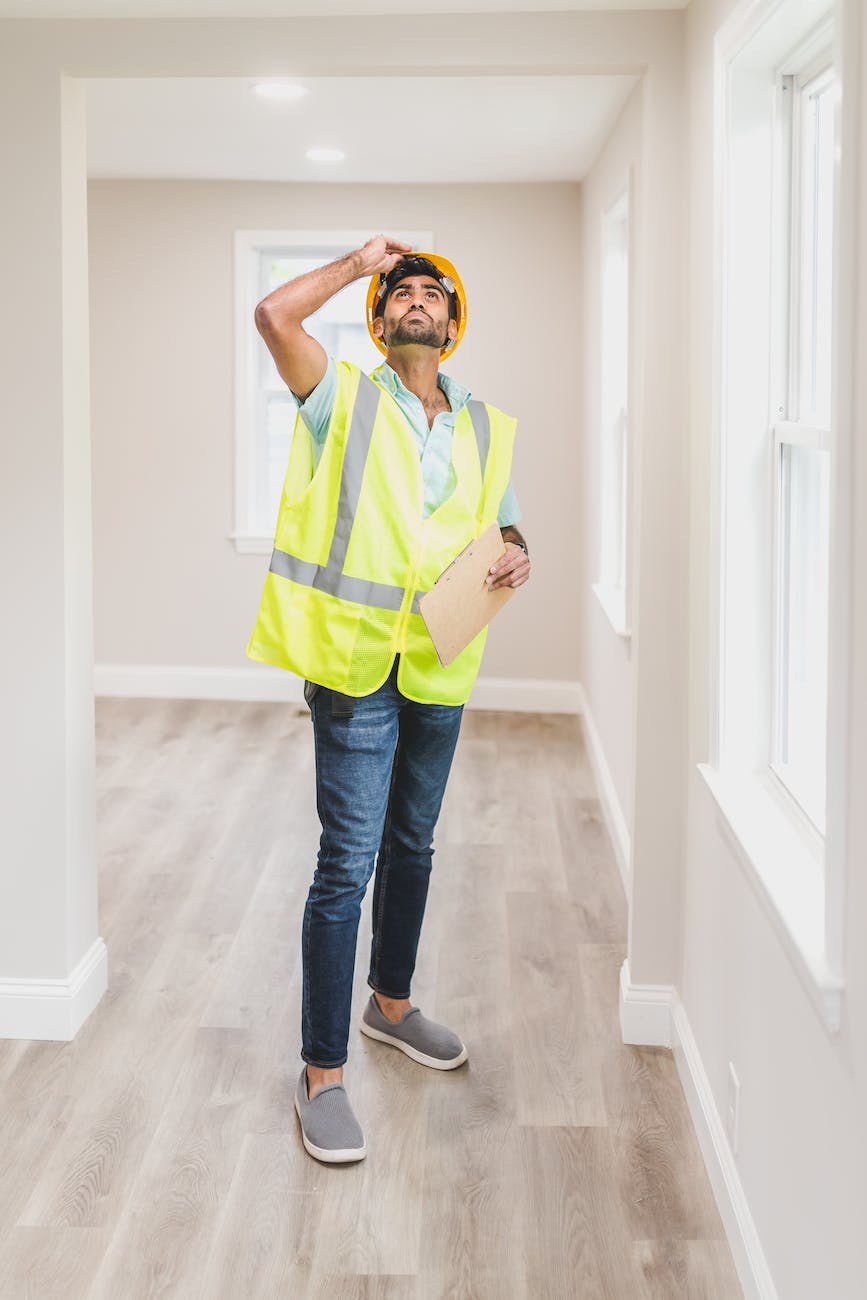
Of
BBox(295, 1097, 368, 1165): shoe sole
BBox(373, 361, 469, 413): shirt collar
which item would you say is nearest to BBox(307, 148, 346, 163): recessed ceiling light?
BBox(373, 361, 469, 413): shirt collar

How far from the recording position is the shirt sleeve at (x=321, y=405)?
2.50 metres

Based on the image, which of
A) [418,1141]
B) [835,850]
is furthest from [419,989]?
[835,850]

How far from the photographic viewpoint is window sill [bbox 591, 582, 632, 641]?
441 cm

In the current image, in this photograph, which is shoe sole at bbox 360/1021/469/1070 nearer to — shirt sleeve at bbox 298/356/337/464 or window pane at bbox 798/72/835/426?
shirt sleeve at bbox 298/356/337/464

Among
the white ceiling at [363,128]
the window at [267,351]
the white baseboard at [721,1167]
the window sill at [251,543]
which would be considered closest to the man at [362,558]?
the white baseboard at [721,1167]

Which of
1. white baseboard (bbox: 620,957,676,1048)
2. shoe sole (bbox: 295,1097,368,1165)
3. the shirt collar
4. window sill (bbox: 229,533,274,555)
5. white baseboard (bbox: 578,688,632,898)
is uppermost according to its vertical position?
the shirt collar

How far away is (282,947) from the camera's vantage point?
3604 mm

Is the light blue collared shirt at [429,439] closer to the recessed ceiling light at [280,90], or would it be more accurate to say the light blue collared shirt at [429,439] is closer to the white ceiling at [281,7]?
the white ceiling at [281,7]

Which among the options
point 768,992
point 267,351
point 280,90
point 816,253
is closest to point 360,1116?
point 768,992

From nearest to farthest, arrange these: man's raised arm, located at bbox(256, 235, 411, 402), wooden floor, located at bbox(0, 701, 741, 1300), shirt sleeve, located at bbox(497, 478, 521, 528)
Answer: wooden floor, located at bbox(0, 701, 741, 1300)
man's raised arm, located at bbox(256, 235, 411, 402)
shirt sleeve, located at bbox(497, 478, 521, 528)

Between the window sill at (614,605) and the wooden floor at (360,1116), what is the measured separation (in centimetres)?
73

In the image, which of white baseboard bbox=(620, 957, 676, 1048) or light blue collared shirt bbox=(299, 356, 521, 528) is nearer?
light blue collared shirt bbox=(299, 356, 521, 528)

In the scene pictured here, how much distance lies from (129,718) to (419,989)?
3.21 m

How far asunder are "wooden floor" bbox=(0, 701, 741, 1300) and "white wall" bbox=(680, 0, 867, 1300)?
0.80 ft
